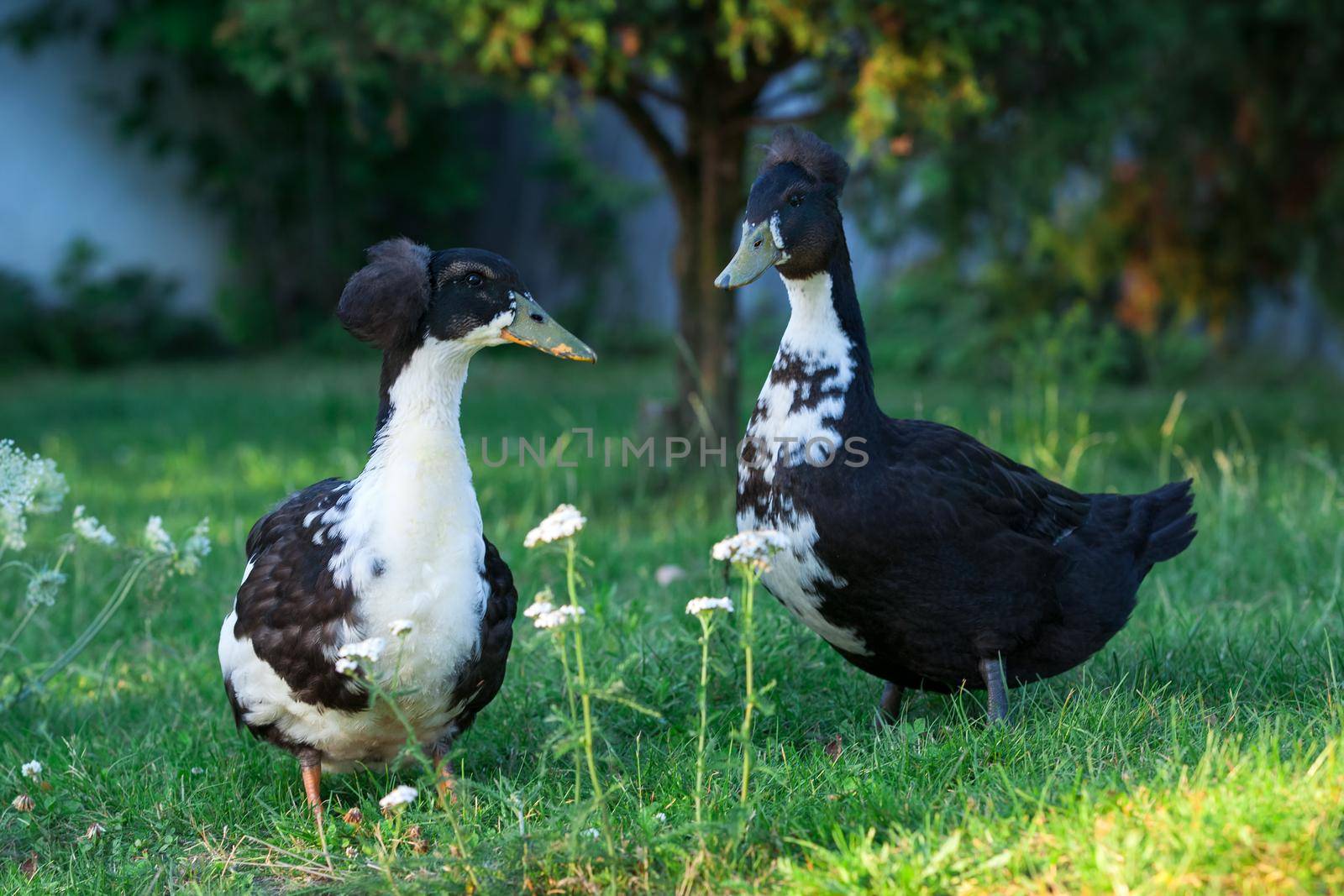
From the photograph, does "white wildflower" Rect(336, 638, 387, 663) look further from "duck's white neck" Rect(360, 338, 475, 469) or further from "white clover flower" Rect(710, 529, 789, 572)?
"white clover flower" Rect(710, 529, 789, 572)

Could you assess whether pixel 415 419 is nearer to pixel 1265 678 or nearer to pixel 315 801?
pixel 315 801

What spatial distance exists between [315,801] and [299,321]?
9829 millimetres

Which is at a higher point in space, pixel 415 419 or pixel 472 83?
pixel 472 83

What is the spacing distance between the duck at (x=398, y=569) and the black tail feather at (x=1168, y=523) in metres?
1.57

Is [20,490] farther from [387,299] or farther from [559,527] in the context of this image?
[559,527]

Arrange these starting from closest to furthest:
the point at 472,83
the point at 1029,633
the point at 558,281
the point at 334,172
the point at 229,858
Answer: the point at 229,858 < the point at 1029,633 < the point at 472,83 < the point at 334,172 < the point at 558,281

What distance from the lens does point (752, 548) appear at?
242 cm

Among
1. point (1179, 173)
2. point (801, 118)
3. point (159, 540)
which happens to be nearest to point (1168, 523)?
point (159, 540)

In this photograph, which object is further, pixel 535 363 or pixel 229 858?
pixel 535 363

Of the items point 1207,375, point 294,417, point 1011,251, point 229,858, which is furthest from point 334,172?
point 229,858

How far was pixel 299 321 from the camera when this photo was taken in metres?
12.3

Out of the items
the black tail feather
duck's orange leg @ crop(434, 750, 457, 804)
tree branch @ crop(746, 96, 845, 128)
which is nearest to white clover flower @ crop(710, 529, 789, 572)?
duck's orange leg @ crop(434, 750, 457, 804)

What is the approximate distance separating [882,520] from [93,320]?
32.1 ft

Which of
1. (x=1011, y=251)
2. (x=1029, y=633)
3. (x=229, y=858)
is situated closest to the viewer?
(x=229, y=858)
